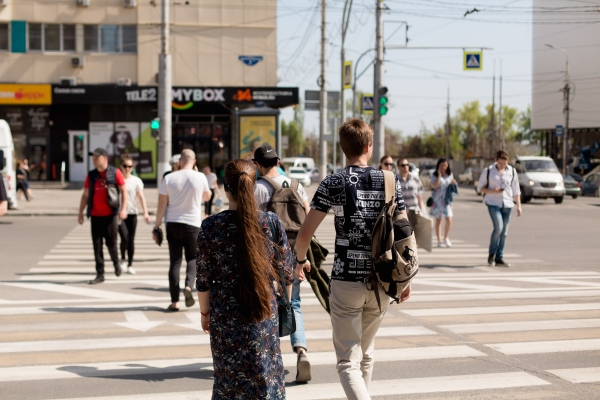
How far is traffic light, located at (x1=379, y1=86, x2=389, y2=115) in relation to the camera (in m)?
26.5

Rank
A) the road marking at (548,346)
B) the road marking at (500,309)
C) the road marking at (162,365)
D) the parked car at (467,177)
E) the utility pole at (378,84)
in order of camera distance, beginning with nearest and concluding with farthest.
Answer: the road marking at (162,365) < the road marking at (548,346) < the road marking at (500,309) < the utility pole at (378,84) < the parked car at (467,177)

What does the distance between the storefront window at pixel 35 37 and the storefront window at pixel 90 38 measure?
2215 mm

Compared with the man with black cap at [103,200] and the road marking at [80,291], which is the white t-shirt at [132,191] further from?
the road marking at [80,291]

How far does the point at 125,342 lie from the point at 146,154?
3513 cm

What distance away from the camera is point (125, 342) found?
7.64m

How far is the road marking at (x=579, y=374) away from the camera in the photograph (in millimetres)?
6215

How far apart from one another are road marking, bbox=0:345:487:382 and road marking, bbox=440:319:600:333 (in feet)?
2.68

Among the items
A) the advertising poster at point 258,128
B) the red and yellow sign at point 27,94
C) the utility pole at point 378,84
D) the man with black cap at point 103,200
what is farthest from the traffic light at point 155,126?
the red and yellow sign at point 27,94

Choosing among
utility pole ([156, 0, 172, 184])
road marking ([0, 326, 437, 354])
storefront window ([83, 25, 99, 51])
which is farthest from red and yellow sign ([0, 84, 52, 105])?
road marking ([0, 326, 437, 354])

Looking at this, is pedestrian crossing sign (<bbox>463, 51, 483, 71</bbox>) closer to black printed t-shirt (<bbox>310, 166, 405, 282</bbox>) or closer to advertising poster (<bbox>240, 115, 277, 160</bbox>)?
advertising poster (<bbox>240, 115, 277, 160</bbox>)

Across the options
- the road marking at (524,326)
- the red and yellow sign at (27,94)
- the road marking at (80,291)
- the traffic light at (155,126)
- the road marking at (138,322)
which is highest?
the red and yellow sign at (27,94)

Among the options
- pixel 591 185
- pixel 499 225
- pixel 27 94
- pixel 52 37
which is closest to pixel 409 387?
pixel 499 225

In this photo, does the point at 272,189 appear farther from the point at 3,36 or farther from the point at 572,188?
the point at 3,36

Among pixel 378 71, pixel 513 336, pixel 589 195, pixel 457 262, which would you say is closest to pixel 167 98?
pixel 378 71
